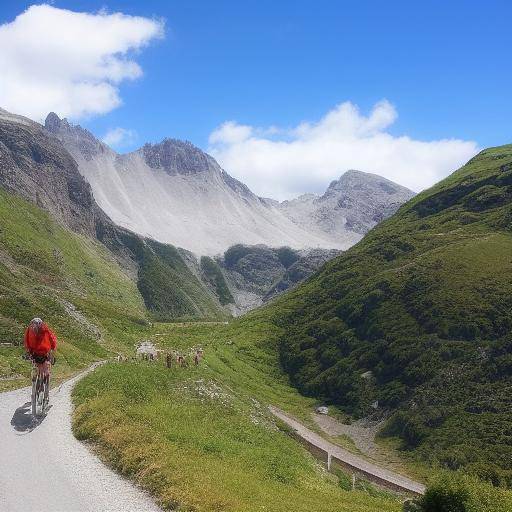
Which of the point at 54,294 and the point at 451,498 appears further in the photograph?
the point at 54,294

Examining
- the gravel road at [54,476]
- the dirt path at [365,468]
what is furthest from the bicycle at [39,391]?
the dirt path at [365,468]

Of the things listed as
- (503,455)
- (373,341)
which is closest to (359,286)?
(373,341)

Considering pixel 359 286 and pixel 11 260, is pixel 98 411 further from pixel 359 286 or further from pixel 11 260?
pixel 359 286

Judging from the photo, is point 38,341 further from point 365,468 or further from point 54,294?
point 54,294

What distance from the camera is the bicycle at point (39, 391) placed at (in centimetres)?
2242

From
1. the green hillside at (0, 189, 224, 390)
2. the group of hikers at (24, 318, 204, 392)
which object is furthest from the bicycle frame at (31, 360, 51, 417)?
the green hillside at (0, 189, 224, 390)

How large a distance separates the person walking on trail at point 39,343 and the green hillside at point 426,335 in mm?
55351

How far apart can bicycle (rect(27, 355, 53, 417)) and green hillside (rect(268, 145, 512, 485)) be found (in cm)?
5443

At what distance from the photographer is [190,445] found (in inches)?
837

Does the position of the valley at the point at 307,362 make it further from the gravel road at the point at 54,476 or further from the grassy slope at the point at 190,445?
A: the gravel road at the point at 54,476

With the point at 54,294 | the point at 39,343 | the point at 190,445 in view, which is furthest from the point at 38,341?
the point at 54,294

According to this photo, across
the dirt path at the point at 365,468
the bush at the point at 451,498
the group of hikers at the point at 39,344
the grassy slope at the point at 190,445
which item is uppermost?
the group of hikers at the point at 39,344

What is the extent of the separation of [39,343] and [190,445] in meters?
8.34

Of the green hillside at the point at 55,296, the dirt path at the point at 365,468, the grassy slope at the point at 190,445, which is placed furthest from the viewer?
the dirt path at the point at 365,468
